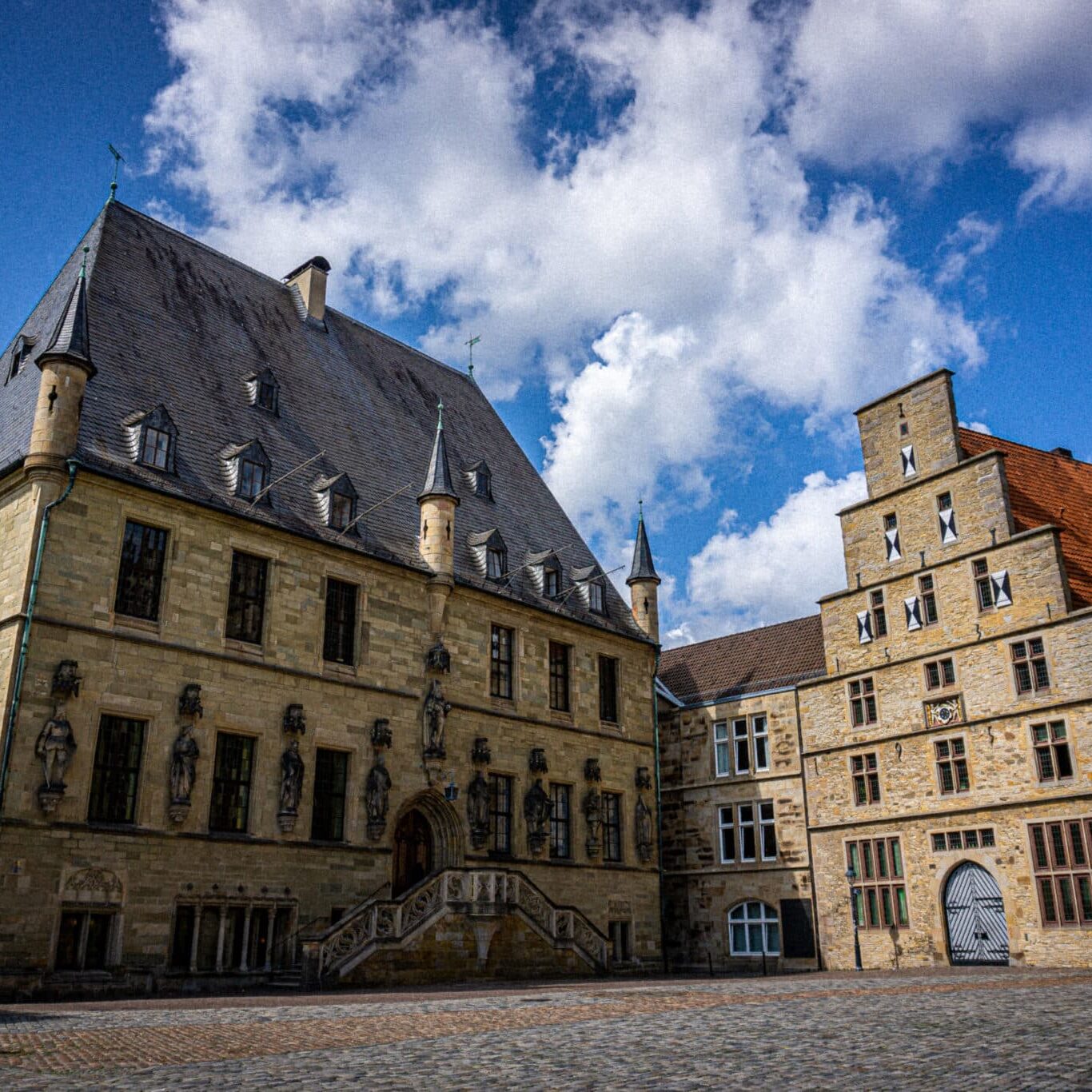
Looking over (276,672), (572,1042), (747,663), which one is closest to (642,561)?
(747,663)

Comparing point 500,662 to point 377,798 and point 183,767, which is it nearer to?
point 377,798

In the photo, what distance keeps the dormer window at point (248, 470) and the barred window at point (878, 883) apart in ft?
53.5

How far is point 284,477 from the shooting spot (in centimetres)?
2355

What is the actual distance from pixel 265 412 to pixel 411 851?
1074cm

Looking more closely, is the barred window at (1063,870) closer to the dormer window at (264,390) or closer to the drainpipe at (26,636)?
the dormer window at (264,390)

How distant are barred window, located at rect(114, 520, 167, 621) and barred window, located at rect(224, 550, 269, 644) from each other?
1514 mm

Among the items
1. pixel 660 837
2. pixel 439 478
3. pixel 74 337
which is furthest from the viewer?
pixel 660 837

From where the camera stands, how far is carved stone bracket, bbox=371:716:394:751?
23406 millimetres

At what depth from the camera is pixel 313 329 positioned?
101 feet

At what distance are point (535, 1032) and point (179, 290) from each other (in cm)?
2180

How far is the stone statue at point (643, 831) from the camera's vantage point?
29.3 m

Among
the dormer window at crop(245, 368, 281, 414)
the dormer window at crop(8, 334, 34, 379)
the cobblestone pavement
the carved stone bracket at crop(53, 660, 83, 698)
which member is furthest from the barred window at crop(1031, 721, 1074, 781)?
the dormer window at crop(8, 334, 34, 379)

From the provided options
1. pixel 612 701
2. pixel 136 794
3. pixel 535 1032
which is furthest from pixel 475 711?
pixel 535 1032

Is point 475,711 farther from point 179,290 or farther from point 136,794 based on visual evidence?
point 179,290
